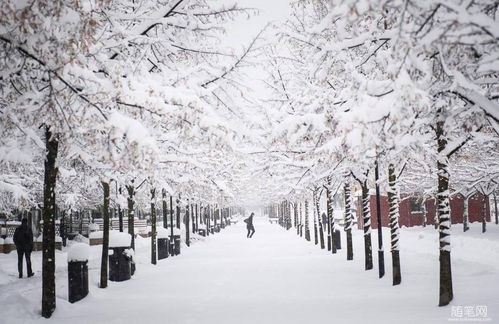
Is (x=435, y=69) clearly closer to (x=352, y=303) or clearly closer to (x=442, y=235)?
(x=442, y=235)

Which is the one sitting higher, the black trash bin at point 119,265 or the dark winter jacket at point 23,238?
the dark winter jacket at point 23,238

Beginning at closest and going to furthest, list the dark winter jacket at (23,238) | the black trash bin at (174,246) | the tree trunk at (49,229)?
1. the tree trunk at (49,229)
2. the dark winter jacket at (23,238)
3. the black trash bin at (174,246)

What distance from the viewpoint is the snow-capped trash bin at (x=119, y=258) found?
11.2m

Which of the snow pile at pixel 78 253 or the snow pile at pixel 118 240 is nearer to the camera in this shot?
the snow pile at pixel 78 253

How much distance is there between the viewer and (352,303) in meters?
7.57

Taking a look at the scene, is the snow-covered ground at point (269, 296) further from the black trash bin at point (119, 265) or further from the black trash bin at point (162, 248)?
the black trash bin at point (162, 248)

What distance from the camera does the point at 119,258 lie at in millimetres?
11250

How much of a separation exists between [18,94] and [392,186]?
7762 mm

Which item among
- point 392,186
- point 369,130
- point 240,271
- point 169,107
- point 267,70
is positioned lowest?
point 240,271

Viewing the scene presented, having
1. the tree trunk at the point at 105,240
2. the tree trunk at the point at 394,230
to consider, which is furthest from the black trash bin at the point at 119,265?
the tree trunk at the point at 394,230

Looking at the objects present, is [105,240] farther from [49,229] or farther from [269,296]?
[269,296]

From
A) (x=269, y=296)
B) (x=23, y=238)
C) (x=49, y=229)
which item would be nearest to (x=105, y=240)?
(x=49, y=229)

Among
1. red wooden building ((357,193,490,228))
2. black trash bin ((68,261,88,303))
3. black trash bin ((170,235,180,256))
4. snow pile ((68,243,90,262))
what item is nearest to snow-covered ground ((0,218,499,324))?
black trash bin ((68,261,88,303))

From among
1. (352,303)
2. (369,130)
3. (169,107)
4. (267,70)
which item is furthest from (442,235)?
(267,70)
